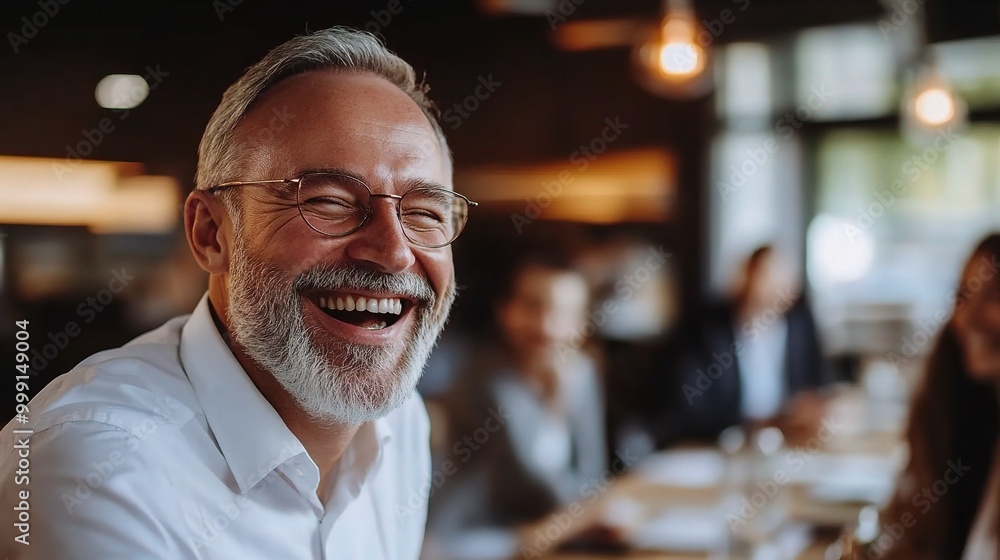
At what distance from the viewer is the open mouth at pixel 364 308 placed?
112 centimetres

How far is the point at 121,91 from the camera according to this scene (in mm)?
1278

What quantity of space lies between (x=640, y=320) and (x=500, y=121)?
36.0 inches

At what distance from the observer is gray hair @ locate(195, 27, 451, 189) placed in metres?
1.15

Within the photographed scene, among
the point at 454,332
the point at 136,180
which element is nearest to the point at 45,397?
the point at 136,180

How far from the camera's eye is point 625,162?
265 centimetres
